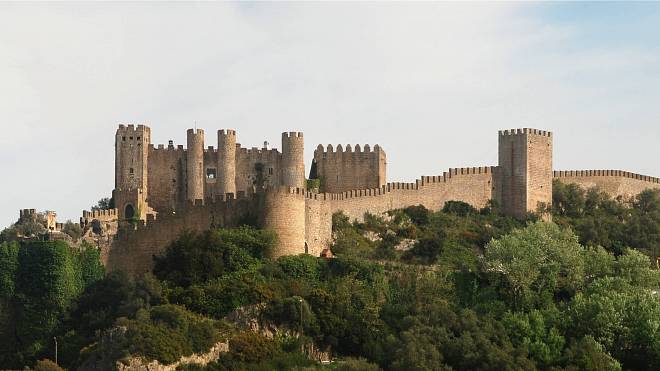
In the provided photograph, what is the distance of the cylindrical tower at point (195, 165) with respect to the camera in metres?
68.3

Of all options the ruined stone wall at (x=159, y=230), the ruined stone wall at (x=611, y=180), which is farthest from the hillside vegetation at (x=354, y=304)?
the ruined stone wall at (x=611, y=180)

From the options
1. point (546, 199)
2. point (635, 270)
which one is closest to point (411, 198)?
point (546, 199)

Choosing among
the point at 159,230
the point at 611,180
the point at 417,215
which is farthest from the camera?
the point at 611,180

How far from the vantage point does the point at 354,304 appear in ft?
185

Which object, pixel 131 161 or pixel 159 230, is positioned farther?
pixel 131 161

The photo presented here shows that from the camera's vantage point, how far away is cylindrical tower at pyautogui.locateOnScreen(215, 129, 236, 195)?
68.1m

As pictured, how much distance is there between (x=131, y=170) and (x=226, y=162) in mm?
4280

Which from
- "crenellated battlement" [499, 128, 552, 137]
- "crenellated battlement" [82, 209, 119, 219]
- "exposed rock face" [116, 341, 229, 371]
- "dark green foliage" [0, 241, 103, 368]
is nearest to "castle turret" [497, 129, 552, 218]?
"crenellated battlement" [499, 128, 552, 137]

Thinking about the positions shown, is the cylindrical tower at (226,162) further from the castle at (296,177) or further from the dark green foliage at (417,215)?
the dark green foliage at (417,215)

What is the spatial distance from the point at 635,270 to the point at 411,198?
1127cm

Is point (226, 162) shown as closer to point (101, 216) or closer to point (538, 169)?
point (101, 216)

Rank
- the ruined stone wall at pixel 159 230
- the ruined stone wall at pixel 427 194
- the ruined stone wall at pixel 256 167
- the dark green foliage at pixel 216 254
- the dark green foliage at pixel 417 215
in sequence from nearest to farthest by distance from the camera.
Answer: the dark green foliage at pixel 216 254 → the ruined stone wall at pixel 159 230 → the ruined stone wall at pixel 427 194 → the dark green foliage at pixel 417 215 → the ruined stone wall at pixel 256 167

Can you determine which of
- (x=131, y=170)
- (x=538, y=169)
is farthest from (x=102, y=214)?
(x=538, y=169)

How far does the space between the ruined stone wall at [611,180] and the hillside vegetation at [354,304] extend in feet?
33.1
